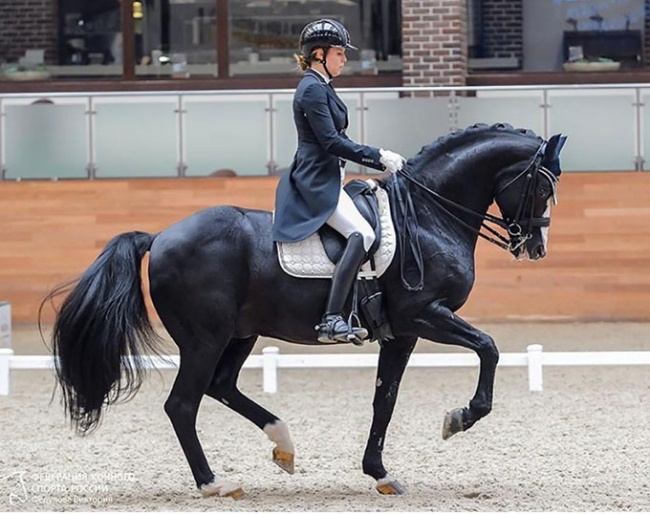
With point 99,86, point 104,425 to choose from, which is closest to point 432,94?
point 99,86

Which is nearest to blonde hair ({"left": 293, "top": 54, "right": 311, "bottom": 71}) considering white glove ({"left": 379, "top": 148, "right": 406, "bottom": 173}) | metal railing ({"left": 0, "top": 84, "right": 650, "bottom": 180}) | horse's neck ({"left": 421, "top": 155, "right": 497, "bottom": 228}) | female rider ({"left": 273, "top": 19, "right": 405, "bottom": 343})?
female rider ({"left": 273, "top": 19, "right": 405, "bottom": 343})

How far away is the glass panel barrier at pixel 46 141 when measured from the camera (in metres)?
15.1

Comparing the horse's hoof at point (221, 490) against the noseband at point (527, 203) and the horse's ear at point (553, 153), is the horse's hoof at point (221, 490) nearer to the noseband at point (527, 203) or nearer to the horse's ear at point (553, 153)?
the noseband at point (527, 203)

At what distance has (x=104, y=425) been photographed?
9852 millimetres

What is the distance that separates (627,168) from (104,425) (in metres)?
7.41

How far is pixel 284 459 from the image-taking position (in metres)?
7.20

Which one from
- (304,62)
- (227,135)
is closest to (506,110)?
(227,135)

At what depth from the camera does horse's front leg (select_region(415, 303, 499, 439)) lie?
665cm

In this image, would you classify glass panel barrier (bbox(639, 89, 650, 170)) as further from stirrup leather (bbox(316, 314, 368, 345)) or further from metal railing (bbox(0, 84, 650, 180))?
stirrup leather (bbox(316, 314, 368, 345))

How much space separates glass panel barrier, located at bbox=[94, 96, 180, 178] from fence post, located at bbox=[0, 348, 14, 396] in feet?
13.9

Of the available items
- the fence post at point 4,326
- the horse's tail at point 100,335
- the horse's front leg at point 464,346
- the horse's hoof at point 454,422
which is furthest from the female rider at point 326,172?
the fence post at point 4,326

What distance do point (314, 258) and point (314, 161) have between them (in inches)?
20.0

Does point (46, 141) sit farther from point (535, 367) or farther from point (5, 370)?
point (535, 367)

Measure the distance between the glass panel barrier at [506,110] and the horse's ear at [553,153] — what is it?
781cm
